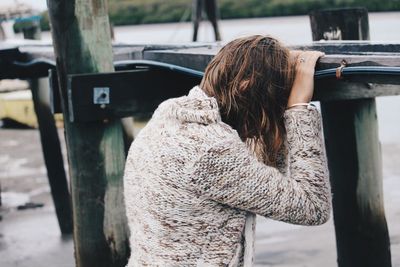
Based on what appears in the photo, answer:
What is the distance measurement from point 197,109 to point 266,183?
0.26m

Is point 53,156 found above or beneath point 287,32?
above

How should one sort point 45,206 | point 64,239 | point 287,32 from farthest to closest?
point 287,32
point 45,206
point 64,239

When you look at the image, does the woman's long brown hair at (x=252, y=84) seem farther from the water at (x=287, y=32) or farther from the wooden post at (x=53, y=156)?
the wooden post at (x=53, y=156)

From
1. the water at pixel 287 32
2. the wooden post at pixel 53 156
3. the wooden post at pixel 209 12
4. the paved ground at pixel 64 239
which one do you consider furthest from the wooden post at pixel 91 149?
the wooden post at pixel 209 12

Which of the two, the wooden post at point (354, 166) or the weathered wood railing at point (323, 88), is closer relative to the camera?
the weathered wood railing at point (323, 88)

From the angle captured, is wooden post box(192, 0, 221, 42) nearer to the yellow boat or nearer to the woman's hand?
the yellow boat

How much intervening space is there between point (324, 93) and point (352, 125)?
5.75 ft

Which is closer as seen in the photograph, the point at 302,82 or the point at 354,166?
the point at 302,82

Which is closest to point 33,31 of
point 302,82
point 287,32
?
point 302,82

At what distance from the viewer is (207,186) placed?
2125mm

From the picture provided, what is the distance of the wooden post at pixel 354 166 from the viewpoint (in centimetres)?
463

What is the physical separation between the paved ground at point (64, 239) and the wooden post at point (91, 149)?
214cm

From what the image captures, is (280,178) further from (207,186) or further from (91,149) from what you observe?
(91,149)

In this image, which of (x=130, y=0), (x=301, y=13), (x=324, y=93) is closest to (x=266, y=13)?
(x=301, y=13)
